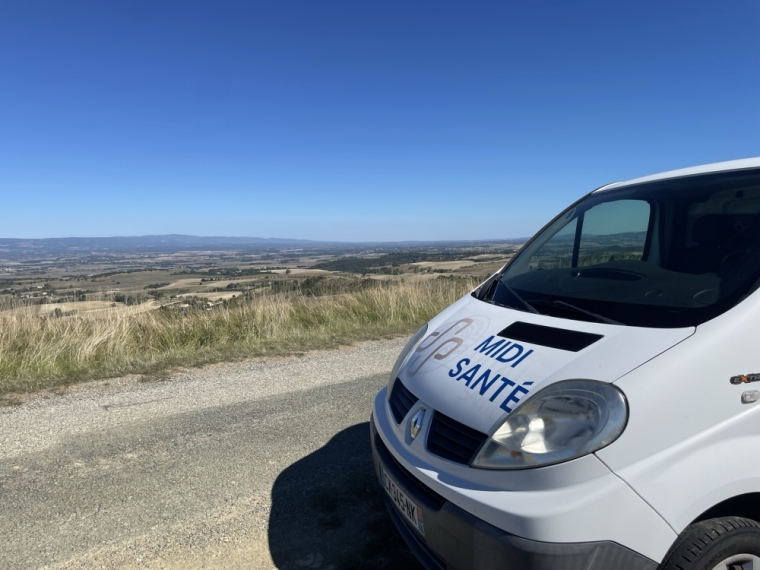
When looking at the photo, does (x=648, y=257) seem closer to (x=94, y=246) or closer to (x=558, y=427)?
(x=558, y=427)

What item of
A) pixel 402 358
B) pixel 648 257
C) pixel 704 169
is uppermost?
pixel 704 169

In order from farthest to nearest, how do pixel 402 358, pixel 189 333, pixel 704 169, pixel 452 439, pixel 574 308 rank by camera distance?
pixel 189 333
pixel 402 358
pixel 704 169
pixel 574 308
pixel 452 439

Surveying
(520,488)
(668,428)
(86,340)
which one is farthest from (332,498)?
(86,340)

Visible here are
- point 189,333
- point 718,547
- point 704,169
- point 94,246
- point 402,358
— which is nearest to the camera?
point 718,547

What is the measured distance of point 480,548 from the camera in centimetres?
167

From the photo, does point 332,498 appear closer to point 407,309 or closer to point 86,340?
point 86,340

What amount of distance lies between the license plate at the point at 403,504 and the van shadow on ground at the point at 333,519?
1.01ft

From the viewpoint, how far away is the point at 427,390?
218 cm

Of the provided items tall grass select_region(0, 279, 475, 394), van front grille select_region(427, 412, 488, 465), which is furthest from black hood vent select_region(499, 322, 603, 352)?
tall grass select_region(0, 279, 475, 394)

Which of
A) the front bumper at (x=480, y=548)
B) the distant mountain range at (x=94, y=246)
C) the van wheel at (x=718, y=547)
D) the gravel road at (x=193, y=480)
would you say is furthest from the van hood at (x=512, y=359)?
the distant mountain range at (x=94, y=246)

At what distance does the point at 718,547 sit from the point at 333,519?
192 centimetres

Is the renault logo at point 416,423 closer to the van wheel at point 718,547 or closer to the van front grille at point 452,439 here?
the van front grille at point 452,439

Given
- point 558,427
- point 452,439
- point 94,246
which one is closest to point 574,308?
point 558,427

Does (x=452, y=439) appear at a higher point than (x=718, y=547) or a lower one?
higher
